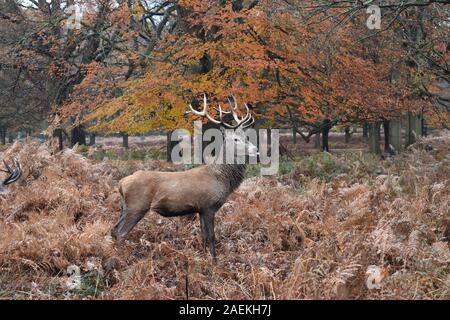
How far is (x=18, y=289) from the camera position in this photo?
5.96 metres

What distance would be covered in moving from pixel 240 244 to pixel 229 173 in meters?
1.12

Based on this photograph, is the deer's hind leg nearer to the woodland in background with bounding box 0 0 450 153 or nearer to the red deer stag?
the red deer stag

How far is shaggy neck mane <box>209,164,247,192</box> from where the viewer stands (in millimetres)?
7230

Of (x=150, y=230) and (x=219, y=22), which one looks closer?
(x=150, y=230)

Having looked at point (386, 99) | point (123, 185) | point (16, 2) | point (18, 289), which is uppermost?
point (16, 2)

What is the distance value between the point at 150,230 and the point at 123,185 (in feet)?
4.23

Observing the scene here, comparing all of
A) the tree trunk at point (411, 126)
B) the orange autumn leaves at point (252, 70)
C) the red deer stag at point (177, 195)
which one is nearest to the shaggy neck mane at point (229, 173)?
the red deer stag at point (177, 195)

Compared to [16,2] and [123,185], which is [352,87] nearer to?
[123,185]

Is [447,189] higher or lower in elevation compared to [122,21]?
lower

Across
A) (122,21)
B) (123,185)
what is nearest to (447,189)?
(123,185)

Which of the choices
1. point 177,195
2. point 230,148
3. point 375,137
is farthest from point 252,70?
point 375,137

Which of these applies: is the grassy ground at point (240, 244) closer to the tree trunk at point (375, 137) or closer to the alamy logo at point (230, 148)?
the alamy logo at point (230, 148)

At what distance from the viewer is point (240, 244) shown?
24.9 ft

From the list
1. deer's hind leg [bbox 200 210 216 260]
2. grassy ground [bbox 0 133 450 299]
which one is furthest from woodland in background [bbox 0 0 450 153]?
deer's hind leg [bbox 200 210 216 260]
